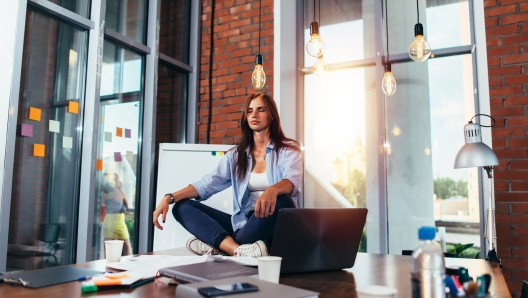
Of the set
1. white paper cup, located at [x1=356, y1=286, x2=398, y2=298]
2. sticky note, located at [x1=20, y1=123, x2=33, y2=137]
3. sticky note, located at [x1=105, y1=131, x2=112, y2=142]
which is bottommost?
white paper cup, located at [x1=356, y1=286, x2=398, y2=298]

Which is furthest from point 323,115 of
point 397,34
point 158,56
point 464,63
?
point 158,56

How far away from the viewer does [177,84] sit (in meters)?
3.96

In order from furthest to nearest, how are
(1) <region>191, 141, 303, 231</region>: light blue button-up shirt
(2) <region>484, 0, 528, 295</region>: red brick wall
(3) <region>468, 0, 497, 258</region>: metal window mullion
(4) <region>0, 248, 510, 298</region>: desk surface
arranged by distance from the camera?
1. (3) <region>468, 0, 497, 258</region>: metal window mullion
2. (2) <region>484, 0, 528, 295</region>: red brick wall
3. (1) <region>191, 141, 303, 231</region>: light blue button-up shirt
4. (4) <region>0, 248, 510, 298</region>: desk surface

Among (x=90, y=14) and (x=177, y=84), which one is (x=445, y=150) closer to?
(x=177, y=84)

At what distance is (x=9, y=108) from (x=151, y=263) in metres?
1.70

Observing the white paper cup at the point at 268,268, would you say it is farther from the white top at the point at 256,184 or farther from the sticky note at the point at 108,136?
the sticky note at the point at 108,136

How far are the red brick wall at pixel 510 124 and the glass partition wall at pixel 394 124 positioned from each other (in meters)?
0.29

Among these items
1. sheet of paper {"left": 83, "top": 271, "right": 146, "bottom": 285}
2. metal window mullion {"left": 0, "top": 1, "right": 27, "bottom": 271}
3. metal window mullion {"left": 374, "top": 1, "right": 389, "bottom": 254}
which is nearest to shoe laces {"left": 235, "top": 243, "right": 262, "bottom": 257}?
sheet of paper {"left": 83, "top": 271, "right": 146, "bottom": 285}

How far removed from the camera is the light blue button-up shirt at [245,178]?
82.6 inches

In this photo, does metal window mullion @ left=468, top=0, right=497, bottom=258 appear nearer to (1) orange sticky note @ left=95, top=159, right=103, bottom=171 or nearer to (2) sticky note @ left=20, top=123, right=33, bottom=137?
(1) orange sticky note @ left=95, top=159, right=103, bottom=171

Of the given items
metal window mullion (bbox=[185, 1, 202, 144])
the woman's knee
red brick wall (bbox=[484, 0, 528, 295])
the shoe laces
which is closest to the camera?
the shoe laces

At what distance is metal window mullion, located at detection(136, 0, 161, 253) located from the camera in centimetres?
343

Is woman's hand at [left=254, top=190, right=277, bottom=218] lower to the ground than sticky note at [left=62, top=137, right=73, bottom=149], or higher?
lower

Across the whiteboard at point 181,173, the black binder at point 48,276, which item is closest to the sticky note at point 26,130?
the whiteboard at point 181,173
